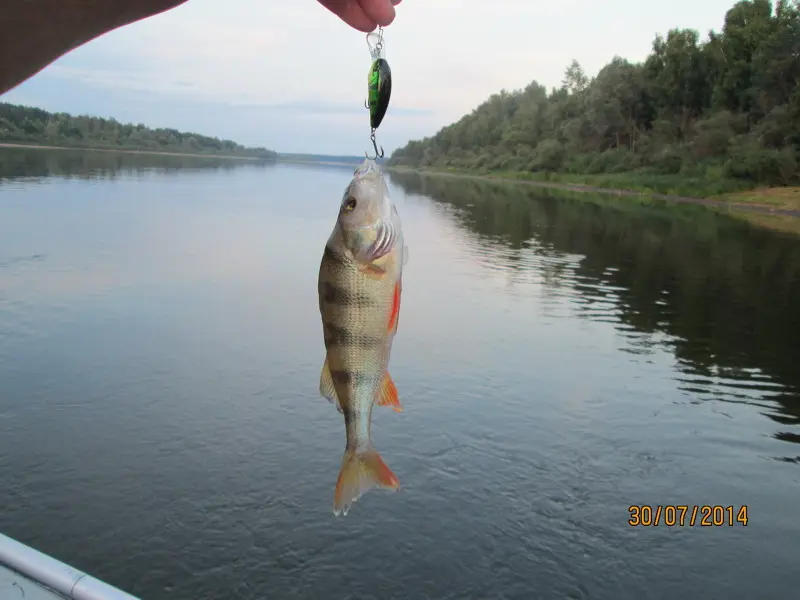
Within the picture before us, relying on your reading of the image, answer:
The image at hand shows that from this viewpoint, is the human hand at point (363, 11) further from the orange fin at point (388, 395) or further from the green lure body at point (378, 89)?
the orange fin at point (388, 395)

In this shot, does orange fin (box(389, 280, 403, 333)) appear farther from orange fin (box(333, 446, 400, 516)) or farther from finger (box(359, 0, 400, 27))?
finger (box(359, 0, 400, 27))

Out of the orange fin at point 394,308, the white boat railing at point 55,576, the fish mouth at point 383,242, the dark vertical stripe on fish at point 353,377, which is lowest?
the white boat railing at point 55,576

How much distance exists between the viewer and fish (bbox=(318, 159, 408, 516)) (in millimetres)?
2562

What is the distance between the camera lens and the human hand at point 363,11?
93.0 inches

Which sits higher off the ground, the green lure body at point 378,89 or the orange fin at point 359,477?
the green lure body at point 378,89

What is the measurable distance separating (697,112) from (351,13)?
102357 millimetres

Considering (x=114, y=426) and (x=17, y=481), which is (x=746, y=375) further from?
(x=17, y=481)


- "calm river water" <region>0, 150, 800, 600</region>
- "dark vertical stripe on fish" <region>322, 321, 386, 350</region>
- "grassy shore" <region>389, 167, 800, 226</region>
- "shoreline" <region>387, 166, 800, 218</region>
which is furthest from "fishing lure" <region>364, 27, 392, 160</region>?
"shoreline" <region>387, 166, 800, 218</region>

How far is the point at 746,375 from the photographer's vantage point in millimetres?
17250

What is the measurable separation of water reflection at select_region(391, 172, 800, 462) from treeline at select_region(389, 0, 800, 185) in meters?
22.7

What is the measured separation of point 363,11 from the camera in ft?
→ 7.86

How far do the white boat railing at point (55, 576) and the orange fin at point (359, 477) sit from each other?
2196 millimetres

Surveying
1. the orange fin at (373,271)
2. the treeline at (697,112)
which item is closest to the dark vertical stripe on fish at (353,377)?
the orange fin at (373,271)

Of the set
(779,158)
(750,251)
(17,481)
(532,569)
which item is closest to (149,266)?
(17,481)
